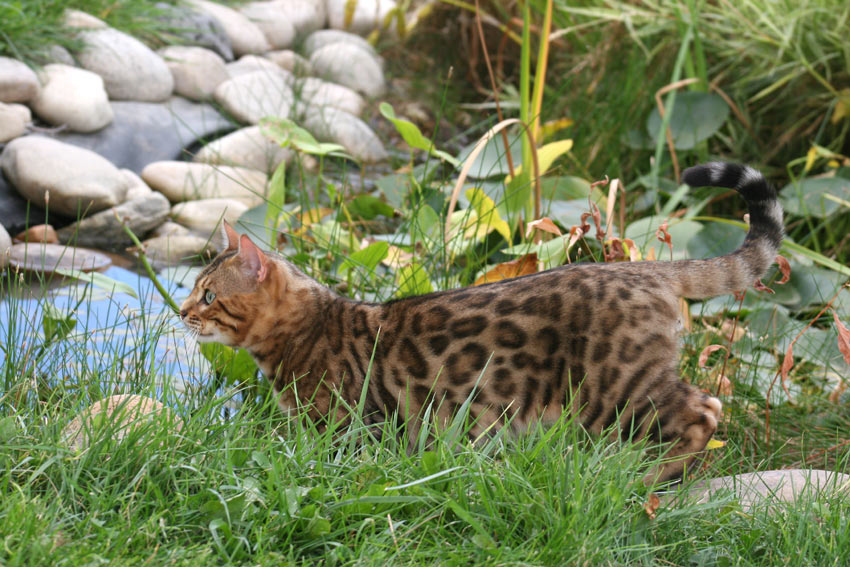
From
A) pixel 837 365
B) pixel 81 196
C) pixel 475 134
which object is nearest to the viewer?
pixel 837 365

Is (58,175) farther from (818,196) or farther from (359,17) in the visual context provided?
(359,17)

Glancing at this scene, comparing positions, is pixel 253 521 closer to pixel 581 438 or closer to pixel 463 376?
pixel 463 376

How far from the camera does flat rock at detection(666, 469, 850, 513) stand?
2658 mm

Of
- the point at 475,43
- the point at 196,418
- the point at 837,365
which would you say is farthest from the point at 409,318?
the point at 475,43

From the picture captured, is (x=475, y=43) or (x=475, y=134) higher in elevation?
(x=475, y=43)

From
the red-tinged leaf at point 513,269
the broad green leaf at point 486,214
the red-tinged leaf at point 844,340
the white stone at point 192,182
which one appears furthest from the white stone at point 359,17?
the red-tinged leaf at point 844,340

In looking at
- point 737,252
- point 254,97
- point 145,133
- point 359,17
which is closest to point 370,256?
point 737,252

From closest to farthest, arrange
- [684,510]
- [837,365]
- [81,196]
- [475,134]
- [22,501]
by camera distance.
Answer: [22,501] → [684,510] → [837,365] → [81,196] → [475,134]

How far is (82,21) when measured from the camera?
262 inches

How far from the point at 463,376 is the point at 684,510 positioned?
2.69 ft

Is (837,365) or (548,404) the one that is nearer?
(548,404)

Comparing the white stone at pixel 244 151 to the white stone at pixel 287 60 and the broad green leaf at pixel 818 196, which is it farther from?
the broad green leaf at pixel 818 196

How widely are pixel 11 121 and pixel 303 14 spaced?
3.99 metres

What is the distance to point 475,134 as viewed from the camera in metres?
7.83
